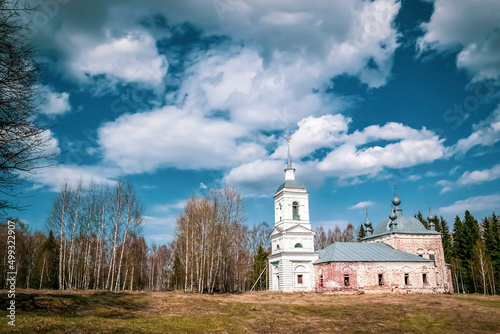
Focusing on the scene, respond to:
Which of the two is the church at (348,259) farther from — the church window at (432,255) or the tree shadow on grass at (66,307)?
the tree shadow on grass at (66,307)

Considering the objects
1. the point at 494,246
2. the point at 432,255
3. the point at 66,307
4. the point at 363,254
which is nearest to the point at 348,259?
the point at 363,254

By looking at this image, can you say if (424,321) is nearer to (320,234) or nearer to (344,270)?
(344,270)

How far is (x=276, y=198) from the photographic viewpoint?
41.4 metres

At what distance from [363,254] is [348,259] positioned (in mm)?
2551

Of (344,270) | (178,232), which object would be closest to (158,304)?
(344,270)

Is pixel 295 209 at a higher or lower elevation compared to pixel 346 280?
higher

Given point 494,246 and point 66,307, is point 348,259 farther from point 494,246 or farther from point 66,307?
point 66,307

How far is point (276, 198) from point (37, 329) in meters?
32.7

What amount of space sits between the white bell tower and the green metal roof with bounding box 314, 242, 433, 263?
2065 mm

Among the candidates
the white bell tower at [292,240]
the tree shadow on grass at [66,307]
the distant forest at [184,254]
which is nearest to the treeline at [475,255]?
the distant forest at [184,254]

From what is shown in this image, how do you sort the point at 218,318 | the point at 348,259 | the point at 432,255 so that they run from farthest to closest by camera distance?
1. the point at 432,255
2. the point at 348,259
3. the point at 218,318

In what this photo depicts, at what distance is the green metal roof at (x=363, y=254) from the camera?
35969 millimetres

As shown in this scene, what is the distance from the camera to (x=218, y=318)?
16422mm

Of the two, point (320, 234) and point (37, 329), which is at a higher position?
point (320, 234)
